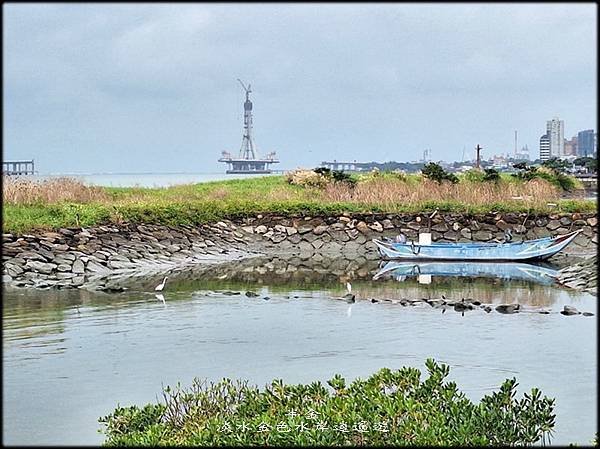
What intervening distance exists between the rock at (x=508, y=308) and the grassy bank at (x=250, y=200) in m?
9.05

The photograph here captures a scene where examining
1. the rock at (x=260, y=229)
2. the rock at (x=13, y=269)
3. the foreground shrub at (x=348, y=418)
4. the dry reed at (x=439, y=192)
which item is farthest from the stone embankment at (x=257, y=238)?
the foreground shrub at (x=348, y=418)

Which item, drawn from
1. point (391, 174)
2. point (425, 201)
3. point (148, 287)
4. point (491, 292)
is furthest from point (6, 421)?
point (391, 174)

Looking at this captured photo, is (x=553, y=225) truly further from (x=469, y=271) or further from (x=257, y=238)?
(x=257, y=238)

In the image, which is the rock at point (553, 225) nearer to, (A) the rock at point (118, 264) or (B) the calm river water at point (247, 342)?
(B) the calm river water at point (247, 342)

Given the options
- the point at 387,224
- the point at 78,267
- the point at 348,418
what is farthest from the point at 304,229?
the point at 348,418

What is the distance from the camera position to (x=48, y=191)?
19.5m

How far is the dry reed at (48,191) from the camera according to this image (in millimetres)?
18375

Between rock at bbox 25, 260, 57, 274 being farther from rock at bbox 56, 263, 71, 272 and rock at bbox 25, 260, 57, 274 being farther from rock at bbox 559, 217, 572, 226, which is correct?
rock at bbox 559, 217, 572, 226

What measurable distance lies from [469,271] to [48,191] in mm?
9680

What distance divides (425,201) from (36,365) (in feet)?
48.8

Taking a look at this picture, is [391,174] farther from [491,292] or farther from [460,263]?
[491,292]

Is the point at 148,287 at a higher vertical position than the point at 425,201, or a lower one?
lower

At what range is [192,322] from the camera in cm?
1077

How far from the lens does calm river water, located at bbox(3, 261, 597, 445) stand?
23.2ft
